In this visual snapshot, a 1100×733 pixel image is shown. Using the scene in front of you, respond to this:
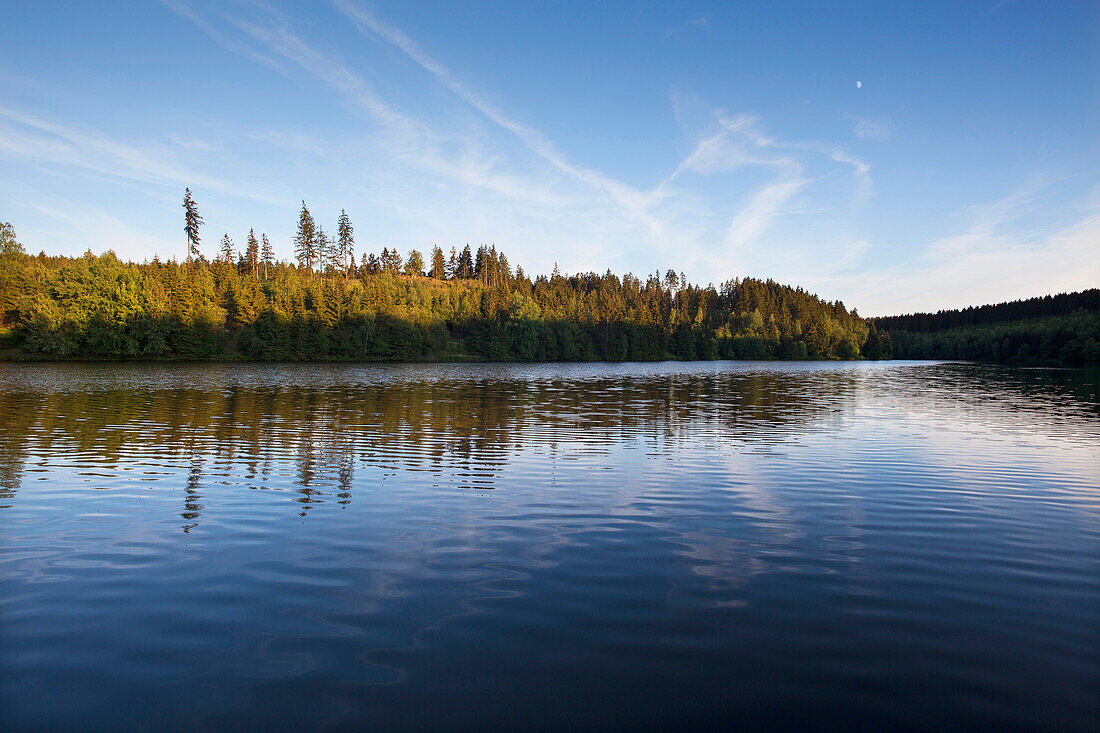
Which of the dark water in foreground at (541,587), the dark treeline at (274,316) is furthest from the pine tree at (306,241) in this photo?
the dark water in foreground at (541,587)

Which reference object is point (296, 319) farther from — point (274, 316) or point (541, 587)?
point (541, 587)

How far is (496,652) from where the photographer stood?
7.24 m

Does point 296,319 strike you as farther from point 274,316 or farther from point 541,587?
point 541,587

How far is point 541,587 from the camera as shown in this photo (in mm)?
9234

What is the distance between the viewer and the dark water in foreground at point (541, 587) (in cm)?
629

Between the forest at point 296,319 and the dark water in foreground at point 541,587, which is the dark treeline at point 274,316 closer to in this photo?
the forest at point 296,319

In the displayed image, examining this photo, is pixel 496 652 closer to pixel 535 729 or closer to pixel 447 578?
pixel 535 729

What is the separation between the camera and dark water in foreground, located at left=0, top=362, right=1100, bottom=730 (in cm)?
629

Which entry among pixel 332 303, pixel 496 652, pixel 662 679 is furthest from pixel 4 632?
pixel 332 303

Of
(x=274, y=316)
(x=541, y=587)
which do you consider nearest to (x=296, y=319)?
(x=274, y=316)

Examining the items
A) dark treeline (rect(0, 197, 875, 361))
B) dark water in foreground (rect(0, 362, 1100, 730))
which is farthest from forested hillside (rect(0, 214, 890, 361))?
dark water in foreground (rect(0, 362, 1100, 730))

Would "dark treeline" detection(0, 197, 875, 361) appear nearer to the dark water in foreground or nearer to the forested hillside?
the forested hillside

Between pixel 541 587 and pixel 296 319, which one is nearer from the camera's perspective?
pixel 541 587

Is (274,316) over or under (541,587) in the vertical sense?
over
